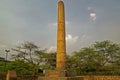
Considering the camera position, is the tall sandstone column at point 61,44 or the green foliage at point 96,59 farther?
the green foliage at point 96,59

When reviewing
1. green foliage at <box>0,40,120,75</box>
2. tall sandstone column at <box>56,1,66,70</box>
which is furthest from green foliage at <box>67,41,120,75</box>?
tall sandstone column at <box>56,1,66,70</box>

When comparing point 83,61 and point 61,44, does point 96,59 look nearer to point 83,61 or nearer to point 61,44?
Answer: point 83,61

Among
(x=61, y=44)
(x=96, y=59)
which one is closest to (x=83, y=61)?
(x=96, y=59)

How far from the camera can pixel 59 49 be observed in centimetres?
1155

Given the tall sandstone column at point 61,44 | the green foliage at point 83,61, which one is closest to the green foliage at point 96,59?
the green foliage at point 83,61

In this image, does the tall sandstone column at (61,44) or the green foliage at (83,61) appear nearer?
the tall sandstone column at (61,44)

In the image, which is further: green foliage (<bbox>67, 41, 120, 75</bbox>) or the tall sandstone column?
green foliage (<bbox>67, 41, 120, 75</bbox>)

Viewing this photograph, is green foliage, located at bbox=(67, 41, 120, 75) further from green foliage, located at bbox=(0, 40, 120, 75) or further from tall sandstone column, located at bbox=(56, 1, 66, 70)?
tall sandstone column, located at bbox=(56, 1, 66, 70)

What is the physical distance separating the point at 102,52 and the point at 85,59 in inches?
137

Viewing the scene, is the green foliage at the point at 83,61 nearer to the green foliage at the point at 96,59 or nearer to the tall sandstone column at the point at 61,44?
the green foliage at the point at 96,59

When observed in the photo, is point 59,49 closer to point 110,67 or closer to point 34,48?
point 110,67

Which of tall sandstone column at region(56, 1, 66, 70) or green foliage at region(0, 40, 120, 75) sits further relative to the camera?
green foliage at region(0, 40, 120, 75)

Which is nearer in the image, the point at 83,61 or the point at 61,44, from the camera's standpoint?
the point at 61,44

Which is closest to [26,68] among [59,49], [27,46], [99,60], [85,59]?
[27,46]
